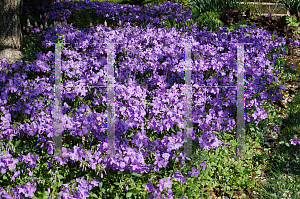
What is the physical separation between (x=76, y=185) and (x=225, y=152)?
2.08 metres

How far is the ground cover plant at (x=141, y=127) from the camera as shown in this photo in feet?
8.17

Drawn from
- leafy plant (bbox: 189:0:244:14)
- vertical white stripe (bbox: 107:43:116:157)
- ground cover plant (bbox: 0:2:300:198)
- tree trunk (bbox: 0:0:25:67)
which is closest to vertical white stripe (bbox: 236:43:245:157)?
ground cover plant (bbox: 0:2:300:198)

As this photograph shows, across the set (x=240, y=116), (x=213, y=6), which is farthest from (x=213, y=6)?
(x=240, y=116)

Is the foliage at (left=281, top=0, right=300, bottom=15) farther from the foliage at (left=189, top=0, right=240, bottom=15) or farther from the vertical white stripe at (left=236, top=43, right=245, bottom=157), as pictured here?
the vertical white stripe at (left=236, top=43, right=245, bottom=157)

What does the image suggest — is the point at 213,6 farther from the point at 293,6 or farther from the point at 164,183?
the point at 164,183

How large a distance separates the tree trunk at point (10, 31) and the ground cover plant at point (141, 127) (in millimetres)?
399

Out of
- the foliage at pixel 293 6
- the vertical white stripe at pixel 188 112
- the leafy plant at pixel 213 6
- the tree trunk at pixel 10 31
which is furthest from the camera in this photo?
the leafy plant at pixel 213 6

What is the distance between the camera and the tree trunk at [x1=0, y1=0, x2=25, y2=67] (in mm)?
5016

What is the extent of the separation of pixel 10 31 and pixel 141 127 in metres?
4.16

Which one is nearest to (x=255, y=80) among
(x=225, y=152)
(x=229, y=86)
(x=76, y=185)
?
(x=229, y=86)

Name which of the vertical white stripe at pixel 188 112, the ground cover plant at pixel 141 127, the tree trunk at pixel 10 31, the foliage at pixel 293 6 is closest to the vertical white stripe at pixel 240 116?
the ground cover plant at pixel 141 127

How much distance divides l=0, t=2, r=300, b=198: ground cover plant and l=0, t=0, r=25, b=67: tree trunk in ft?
1.31

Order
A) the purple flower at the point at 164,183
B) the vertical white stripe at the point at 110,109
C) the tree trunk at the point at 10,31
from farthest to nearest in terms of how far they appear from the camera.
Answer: the tree trunk at the point at 10,31, the vertical white stripe at the point at 110,109, the purple flower at the point at 164,183

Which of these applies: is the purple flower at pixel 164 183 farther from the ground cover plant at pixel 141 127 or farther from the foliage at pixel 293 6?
the foliage at pixel 293 6
